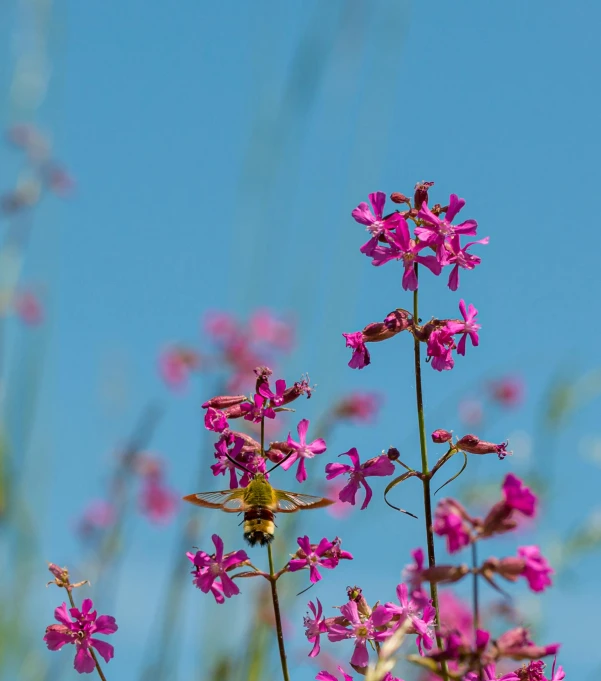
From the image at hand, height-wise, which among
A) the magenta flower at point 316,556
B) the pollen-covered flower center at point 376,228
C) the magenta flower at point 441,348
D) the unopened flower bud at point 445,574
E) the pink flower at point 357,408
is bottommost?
the unopened flower bud at point 445,574

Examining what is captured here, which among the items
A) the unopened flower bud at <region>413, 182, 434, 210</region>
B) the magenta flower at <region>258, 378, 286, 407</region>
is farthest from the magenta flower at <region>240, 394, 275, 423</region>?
the unopened flower bud at <region>413, 182, 434, 210</region>

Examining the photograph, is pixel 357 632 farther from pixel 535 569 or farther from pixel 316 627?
pixel 535 569

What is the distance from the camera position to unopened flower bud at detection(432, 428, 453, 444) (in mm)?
1623

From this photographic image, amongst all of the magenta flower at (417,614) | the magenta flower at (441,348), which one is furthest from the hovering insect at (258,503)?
the magenta flower at (441,348)

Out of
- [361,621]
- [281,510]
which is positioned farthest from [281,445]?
[361,621]

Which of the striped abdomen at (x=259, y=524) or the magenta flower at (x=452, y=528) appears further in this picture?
the striped abdomen at (x=259, y=524)

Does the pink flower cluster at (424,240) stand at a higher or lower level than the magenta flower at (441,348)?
higher

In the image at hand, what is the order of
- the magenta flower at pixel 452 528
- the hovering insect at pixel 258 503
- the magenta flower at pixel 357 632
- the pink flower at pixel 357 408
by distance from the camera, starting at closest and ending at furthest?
the magenta flower at pixel 452 528
the magenta flower at pixel 357 632
the hovering insect at pixel 258 503
the pink flower at pixel 357 408

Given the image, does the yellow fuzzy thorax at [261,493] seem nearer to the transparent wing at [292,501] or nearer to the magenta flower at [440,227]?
the transparent wing at [292,501]

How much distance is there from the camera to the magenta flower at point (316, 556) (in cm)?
158

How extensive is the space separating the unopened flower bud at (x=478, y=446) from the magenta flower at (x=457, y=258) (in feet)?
0.92

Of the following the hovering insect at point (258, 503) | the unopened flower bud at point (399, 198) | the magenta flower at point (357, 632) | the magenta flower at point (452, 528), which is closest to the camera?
the magenta flower at point (452, 528)

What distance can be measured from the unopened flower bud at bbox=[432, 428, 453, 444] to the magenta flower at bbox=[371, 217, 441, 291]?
0.85 ft

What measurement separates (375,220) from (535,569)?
0.82 m
